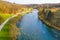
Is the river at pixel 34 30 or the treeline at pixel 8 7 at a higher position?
the treeline at pixel 8 7

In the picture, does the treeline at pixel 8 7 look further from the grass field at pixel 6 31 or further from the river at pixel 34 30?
the river at pixel 34 30

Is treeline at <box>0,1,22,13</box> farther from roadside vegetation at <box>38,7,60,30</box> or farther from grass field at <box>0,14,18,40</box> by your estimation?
roadside vegetation at <box>38,7,60,30</box>

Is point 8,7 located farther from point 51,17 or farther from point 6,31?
point 51,17

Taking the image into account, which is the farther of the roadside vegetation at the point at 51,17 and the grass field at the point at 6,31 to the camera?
the roadside vegetation at the point at 51,17

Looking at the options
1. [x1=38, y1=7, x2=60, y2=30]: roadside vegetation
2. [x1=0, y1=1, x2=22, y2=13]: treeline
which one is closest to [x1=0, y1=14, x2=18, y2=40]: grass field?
[x1=0, y1=1, x2=22, y2=13]: treeline

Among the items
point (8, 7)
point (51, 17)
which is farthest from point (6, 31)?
point (51, 17)

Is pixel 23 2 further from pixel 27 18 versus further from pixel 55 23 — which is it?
pixel 55 23

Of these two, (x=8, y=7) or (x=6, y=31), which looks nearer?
(x=6, y=31)

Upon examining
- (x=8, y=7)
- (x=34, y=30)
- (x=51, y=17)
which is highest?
(x=8, y=7)

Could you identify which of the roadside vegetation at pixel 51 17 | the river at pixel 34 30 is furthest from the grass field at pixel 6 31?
the roadside vegetation at pixel 51 17
